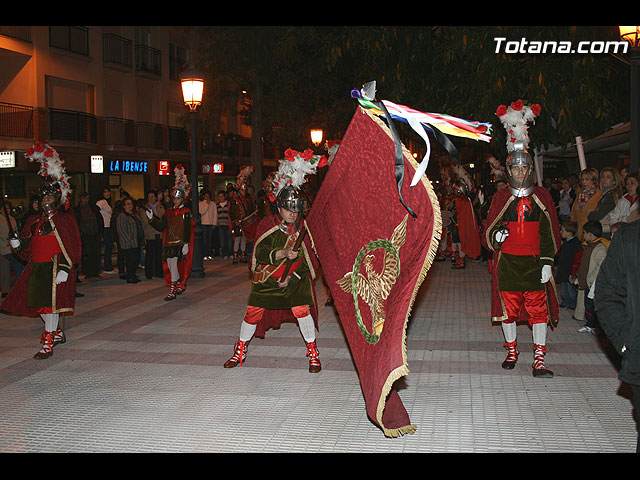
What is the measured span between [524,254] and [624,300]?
3319 millimetres

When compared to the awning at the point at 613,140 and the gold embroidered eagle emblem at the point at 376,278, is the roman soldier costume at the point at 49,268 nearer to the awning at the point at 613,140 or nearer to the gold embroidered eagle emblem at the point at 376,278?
the gold embroidered eagle emblem at the point at 376,278

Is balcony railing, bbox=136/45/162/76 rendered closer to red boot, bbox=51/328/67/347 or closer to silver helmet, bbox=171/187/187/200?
silver helmet, bbox=171/187/187/200

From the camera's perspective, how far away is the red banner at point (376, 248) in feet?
12.0

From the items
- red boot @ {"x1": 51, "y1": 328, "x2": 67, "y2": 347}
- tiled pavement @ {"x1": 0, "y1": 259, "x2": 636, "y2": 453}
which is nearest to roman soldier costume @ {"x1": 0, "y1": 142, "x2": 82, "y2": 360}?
red boot @ {"x1": 51, "y1": 328, "x2": 67, "y2": 347}

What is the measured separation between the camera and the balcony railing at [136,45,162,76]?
101 feet

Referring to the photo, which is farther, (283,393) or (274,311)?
(274,311)

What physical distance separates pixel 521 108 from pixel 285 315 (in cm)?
333

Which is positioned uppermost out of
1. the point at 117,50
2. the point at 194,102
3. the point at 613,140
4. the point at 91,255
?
the point at 117,50

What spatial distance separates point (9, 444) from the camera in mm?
4863

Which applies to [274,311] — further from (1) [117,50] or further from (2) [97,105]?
(1) [117,50]

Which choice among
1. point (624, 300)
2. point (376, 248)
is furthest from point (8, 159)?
point (624, 300)

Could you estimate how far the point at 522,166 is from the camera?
6.53m

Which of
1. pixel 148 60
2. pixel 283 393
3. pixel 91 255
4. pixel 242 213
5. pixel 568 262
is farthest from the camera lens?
pixel 148 60

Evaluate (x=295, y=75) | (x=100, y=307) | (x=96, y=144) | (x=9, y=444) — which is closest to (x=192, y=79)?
(x=100, y=307)
